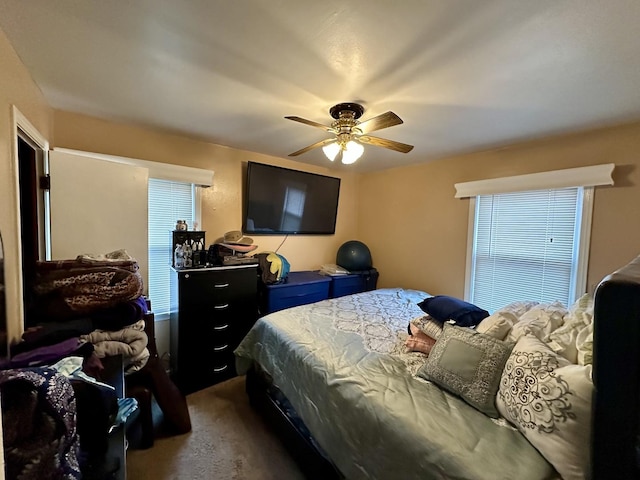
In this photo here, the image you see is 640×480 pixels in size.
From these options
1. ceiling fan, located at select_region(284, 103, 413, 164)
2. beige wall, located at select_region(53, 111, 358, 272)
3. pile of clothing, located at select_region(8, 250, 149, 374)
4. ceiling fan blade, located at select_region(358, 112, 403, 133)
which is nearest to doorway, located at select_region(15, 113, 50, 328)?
beige wall, located at select_region(53, 111, 358, 272)

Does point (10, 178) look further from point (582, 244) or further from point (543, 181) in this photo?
point (582, 244)

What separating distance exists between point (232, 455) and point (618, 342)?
202cm

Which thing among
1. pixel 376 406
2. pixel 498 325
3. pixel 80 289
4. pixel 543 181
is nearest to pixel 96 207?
pixel 80 289

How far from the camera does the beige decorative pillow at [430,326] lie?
1.58m

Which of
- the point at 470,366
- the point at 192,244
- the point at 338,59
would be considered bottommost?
the point at 470,366

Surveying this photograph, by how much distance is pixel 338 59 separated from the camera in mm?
1321

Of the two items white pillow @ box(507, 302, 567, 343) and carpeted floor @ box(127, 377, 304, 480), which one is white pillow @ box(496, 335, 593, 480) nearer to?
white pillow @ box(507, 302, 567, 343)

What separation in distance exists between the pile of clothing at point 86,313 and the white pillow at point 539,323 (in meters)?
1.97

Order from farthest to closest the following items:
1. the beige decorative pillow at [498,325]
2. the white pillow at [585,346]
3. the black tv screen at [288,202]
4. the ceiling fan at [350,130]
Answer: the black tv screen at [288,202] → the ceiling fan at [350,130] → the beige decorative pillow at [498,325] → the white pillow at [585,346]

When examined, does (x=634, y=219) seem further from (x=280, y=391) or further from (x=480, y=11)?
(x=280, y=391)

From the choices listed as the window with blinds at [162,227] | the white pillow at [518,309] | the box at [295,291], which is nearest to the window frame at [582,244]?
the white pillow at [518,309]

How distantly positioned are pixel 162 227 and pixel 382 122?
221 cm

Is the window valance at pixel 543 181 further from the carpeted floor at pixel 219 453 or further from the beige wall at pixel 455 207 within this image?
the carpeted floor at pixel 219 453

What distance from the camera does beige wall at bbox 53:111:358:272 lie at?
2.12 meters
